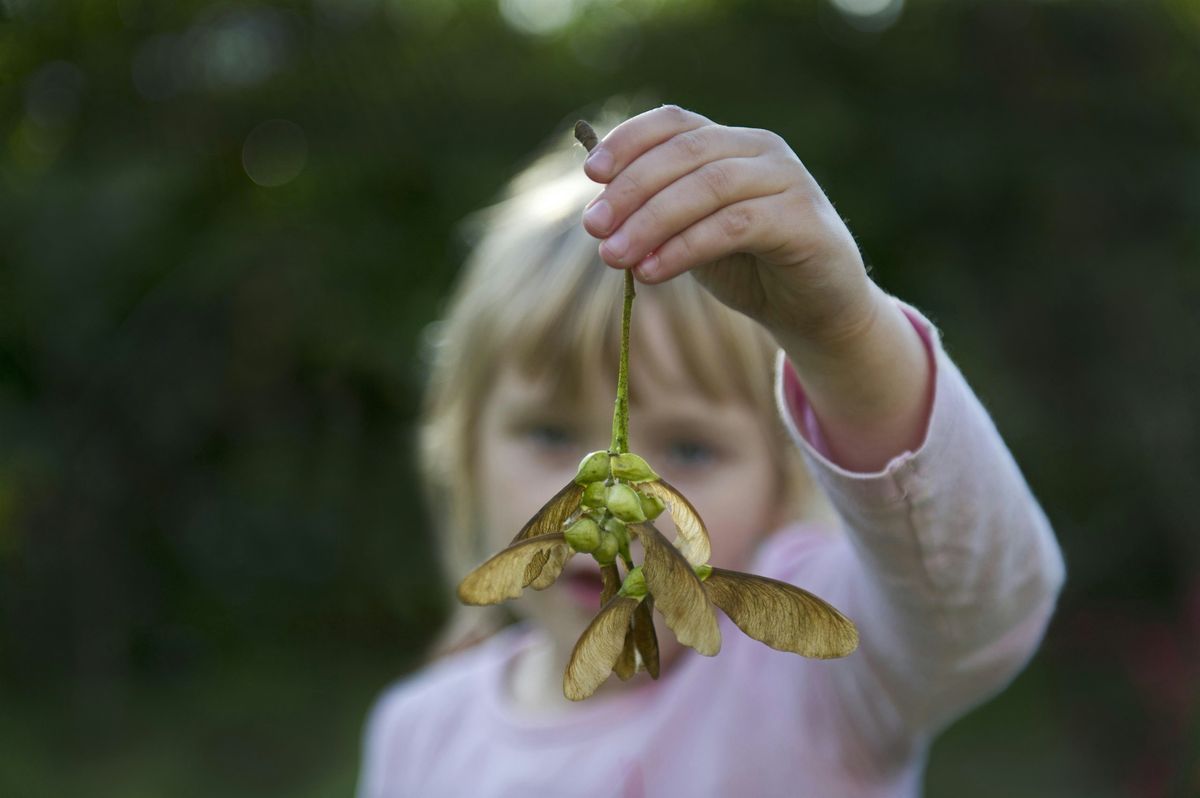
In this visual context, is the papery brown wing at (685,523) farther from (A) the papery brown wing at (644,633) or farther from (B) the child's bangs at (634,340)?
(B) the child's bangs at (634,340)

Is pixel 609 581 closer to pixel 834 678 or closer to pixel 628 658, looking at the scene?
pixel 628 658

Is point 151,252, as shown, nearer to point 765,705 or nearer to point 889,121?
point 889,121

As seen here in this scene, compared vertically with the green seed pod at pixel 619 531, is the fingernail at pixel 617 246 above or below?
above

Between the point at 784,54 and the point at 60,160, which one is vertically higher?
the point at 60,160

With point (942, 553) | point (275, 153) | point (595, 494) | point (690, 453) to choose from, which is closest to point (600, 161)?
point (595, 494)

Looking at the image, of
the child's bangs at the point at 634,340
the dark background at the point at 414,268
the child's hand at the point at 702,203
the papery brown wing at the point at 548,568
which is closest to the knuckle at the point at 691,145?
the child's hand at the point at 702,203

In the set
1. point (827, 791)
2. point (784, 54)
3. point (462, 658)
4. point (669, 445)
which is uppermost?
point (784, 54)

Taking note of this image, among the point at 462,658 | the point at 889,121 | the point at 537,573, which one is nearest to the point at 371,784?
the point at 462,658
